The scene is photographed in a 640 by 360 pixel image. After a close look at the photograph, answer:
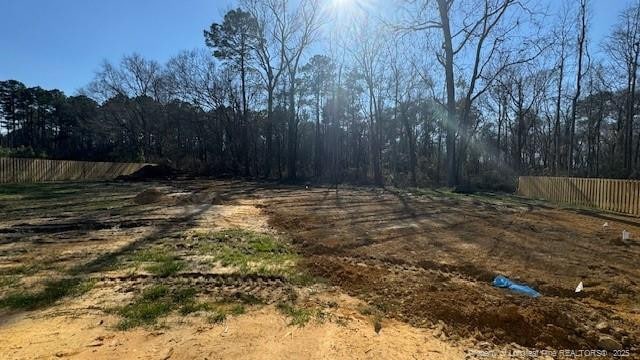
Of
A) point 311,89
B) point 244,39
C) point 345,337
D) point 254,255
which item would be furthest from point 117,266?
point 311,89

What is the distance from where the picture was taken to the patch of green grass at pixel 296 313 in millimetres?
3985

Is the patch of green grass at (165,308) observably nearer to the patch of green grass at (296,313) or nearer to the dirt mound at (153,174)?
the patch of green grass at (296,313)

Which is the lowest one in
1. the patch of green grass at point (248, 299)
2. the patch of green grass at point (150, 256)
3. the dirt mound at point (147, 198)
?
the patch of green grass at point (248, 299)

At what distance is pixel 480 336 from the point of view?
12.1ft

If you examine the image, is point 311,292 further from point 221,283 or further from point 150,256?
point 150,256

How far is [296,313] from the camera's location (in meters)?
4.20

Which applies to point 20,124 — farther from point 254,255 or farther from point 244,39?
point 254,255

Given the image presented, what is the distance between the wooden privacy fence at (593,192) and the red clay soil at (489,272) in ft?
19.9

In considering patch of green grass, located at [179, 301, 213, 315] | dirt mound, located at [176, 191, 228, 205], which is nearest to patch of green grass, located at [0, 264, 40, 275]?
patch of green grass, located at [179, 301, 213, 315]

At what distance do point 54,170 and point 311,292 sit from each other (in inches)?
1414

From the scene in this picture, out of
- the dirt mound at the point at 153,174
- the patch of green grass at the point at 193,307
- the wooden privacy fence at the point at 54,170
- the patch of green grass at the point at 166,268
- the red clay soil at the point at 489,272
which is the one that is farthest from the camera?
the dirt mound at the point at 153,174

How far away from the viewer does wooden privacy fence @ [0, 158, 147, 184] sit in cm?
2941

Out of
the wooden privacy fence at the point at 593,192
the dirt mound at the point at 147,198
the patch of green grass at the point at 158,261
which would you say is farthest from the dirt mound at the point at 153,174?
the patch of green grass at the point at 158,261

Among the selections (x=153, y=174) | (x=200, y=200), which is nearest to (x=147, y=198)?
(x=200, y=200)
